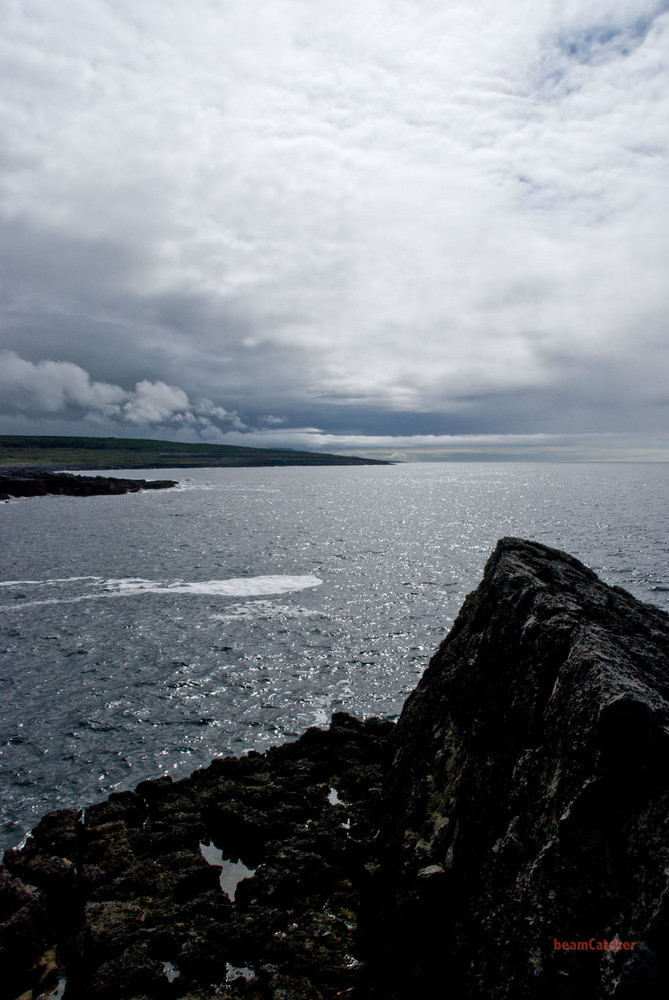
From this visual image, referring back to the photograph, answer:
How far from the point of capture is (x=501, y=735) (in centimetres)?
1062

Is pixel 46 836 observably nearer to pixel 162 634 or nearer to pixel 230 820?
pixel 230 820

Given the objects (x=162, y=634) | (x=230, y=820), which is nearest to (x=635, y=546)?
(x=162, y=634)

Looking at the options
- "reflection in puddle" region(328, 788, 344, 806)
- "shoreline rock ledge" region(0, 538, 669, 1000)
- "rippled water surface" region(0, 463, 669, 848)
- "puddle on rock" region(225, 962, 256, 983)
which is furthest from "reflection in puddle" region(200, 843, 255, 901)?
"rippled water surface" region(0, 463, 669, 848)

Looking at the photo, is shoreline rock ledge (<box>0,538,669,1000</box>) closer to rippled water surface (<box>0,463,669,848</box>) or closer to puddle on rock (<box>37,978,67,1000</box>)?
puddle on rock (<box>37,978,67,1000</box>)

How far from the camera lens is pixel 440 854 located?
1020 centimetres

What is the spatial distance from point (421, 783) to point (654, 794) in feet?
21.7

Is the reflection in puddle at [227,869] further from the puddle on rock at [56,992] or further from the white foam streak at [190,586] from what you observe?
the white foam streak at [190,586]

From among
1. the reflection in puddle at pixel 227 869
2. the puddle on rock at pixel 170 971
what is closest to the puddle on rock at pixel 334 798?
the reflection in puddle at pixel 227 869

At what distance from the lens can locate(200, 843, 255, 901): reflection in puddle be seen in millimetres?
13859

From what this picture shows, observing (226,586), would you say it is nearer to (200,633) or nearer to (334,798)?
(200,633)

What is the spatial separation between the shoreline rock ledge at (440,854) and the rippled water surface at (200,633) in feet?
13.7

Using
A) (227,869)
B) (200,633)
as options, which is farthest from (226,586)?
(227,869)

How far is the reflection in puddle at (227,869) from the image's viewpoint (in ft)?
45.5

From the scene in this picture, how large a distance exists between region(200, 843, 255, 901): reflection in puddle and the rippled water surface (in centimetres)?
485
